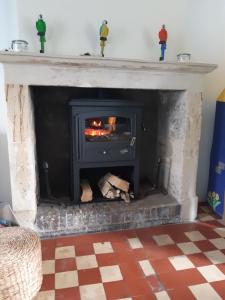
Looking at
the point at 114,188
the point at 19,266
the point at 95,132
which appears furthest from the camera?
the point at 114,188

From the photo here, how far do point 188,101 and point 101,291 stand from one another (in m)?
1.31

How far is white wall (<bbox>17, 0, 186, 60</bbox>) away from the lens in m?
1.68

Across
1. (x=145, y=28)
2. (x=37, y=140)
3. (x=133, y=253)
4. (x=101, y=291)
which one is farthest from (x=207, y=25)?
(x=101, y=291)

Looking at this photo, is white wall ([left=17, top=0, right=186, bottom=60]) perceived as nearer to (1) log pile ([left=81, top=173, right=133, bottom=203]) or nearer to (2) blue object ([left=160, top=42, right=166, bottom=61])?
(2) blue object ([left=160, top=42, right=166, bottom=61])

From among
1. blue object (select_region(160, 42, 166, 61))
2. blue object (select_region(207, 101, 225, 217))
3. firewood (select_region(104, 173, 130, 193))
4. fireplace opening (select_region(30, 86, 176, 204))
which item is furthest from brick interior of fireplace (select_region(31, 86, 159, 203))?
blue object (select_region(207, 101, 225, 217))

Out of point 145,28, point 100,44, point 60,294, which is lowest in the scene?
point 60,294

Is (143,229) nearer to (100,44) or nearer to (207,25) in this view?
(100,44)

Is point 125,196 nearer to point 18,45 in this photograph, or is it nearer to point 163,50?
point 163,50

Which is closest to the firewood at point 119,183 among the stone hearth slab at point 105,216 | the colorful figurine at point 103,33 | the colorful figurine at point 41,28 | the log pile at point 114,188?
the log pile at point 114,188

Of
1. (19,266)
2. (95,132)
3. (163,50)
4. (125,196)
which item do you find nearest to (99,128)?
(95,132)

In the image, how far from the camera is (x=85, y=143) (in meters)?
1.75

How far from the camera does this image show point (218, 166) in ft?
6.79

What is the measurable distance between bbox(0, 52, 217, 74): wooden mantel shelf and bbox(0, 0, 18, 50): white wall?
0.36m

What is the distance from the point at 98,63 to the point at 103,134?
0.52 metres
